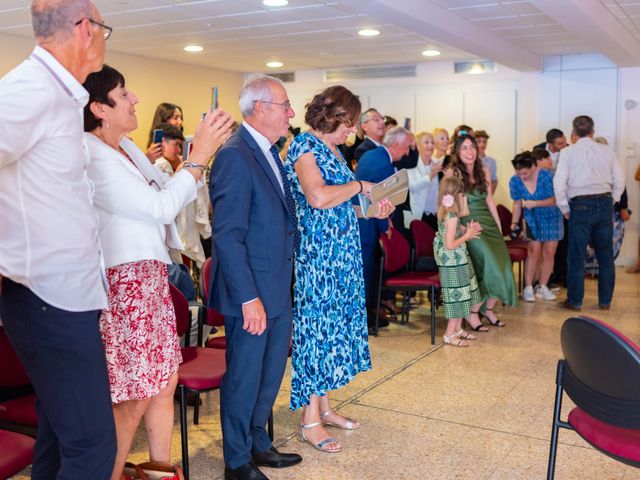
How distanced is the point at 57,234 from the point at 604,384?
1659 mm

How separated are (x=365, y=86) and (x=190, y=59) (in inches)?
110

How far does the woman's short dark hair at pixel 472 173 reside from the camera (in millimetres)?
5738

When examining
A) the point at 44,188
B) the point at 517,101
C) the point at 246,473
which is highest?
the point at 517,101

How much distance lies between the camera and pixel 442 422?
3816mm

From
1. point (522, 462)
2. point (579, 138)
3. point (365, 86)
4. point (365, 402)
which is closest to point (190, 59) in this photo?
point (365, 86)

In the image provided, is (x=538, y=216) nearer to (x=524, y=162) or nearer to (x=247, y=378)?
(x=524, y=162)

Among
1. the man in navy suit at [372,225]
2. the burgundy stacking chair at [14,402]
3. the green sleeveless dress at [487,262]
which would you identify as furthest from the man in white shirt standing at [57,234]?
the green sleeveless dress at [487,262]

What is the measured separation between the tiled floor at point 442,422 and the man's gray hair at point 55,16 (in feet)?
6.66

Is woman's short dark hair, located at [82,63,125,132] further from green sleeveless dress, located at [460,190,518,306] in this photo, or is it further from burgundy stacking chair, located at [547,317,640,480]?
green sleeveless dress, located at [460,190,518,306]

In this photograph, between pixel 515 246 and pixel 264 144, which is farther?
pixel 515 246

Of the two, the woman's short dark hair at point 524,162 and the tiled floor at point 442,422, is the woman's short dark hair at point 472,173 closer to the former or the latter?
the tiled floor at point 442,422

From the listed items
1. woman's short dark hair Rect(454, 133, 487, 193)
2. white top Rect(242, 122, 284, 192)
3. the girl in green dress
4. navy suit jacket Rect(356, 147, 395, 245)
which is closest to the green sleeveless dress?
woman's short dark hair Rect(454, 133, 487, 193)

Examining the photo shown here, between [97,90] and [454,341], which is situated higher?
[97,90]

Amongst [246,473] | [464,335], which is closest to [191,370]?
[246,473]
